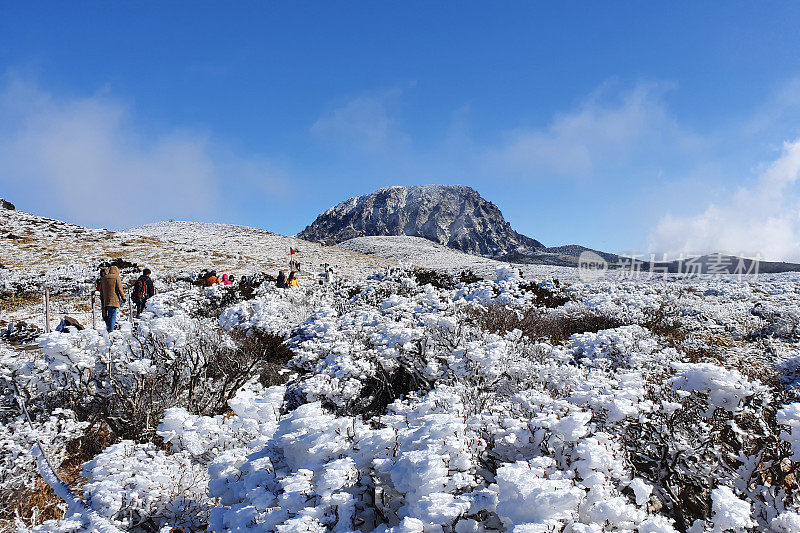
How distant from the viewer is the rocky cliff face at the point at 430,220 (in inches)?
4336

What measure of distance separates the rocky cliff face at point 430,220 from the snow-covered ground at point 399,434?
9793cm

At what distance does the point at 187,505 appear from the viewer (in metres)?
2.93

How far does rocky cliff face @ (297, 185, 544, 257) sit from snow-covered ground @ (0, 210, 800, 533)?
9793 centimetres

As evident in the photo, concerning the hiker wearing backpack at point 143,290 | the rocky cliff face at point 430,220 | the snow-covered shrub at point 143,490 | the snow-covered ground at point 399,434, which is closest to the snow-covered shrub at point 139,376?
the snow-covered ground at point 399,434

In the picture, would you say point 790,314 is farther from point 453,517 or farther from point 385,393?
point 453,517

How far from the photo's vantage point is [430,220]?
11600cm

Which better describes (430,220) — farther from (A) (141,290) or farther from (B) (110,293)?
(B) (110,293)

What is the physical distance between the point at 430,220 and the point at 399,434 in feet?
376

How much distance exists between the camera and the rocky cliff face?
11012 cm

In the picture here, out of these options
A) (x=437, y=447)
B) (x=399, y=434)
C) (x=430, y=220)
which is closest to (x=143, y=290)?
(x=399, y=434)

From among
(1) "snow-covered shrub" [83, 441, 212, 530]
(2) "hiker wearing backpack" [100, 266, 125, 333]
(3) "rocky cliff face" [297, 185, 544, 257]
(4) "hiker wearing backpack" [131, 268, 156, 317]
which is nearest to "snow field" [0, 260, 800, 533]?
(1) "snow-covered shrub" [83, 441, 212, 530]

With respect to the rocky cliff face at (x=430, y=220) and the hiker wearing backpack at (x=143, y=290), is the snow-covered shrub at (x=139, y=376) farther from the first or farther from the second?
the rocky cliff face at (x=430, y=220)

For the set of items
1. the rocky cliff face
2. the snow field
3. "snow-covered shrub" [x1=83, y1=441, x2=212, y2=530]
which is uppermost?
the rocky cliff face

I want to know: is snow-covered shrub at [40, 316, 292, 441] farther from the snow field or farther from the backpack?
the backpack
